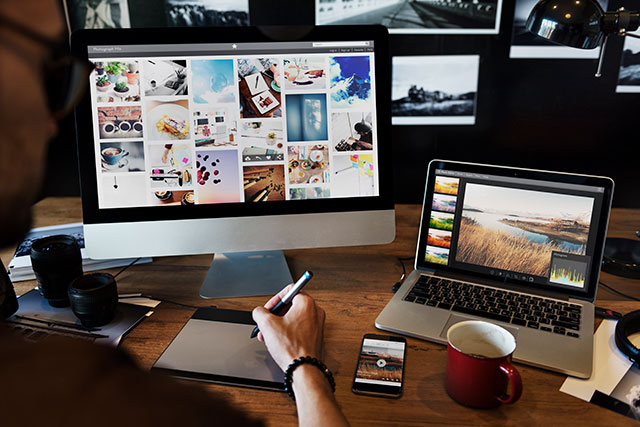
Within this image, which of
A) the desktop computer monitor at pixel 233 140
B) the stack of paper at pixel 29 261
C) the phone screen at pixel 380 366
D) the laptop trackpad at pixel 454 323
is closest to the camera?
the phone screen at pixel 380 366

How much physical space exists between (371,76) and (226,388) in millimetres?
688

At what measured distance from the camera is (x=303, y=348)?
0.82 m

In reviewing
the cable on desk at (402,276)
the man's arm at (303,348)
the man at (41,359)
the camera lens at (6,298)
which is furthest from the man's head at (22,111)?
the cable on desk at (402,276)

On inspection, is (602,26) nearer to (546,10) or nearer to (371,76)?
(546,10)

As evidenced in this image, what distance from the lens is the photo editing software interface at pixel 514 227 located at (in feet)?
3.29

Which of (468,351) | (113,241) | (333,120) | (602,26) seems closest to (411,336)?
(468,351)

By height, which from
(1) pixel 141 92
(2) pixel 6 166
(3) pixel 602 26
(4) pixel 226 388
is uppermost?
(3) pixel 602 26

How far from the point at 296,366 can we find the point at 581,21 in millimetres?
891

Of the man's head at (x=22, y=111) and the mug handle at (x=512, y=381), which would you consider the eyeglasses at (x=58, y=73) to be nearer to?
the man's head at (x=22, y=111)

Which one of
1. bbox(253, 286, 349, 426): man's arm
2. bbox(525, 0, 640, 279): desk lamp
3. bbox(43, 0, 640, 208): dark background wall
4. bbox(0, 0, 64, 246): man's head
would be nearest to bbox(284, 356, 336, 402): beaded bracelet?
bbox(253, 286, 349, 426): man's arm

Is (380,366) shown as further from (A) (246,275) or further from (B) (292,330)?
(A) (246,275)

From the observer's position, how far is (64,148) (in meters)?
1.64

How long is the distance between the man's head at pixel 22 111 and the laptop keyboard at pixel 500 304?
752 mm

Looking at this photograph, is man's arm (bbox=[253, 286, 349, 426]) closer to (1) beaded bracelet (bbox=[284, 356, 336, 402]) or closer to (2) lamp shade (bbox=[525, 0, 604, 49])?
(1) beaded bracelet (bbox=[284, 356, 336, 402])
